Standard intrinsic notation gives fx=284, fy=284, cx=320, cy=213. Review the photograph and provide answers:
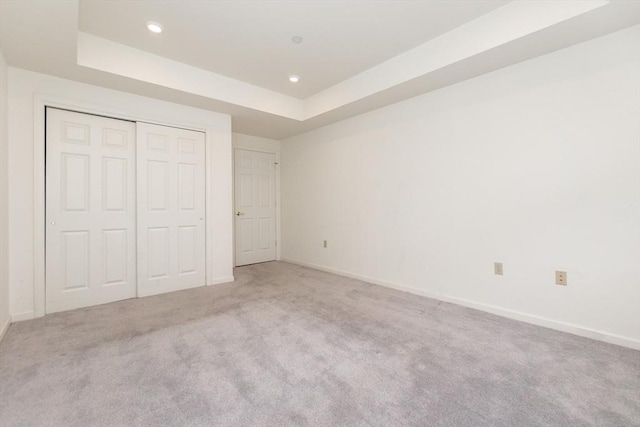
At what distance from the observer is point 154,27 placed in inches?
95.2

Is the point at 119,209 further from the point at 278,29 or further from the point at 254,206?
the point at 278,29

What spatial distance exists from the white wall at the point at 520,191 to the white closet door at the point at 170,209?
2.11m

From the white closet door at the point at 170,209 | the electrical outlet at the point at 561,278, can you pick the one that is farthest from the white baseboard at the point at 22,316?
the electrical outlet at the point at 561,278

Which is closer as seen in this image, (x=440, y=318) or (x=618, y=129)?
(x=618, y=129)

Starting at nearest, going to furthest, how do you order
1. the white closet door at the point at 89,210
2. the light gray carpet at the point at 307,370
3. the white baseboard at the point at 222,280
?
the light gray carpet at the point at 307,370 → the white closet door at the point at 89,210 → the white baseboard at the point at 222,280

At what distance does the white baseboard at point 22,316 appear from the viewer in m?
2.52

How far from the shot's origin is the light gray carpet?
1.41m

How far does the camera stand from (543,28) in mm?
2043

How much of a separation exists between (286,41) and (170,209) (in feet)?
7.48

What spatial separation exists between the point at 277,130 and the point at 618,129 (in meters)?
3.93

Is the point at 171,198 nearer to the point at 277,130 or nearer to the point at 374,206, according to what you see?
the point at 277,130

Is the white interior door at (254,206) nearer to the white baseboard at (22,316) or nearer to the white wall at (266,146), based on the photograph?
the white wall at (266,146)

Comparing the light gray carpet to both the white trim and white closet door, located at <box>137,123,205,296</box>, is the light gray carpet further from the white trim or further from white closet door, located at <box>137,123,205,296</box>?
white closet door, located at <box>137,123,205,296</box>

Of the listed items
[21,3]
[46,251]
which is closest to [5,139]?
[46,251]
